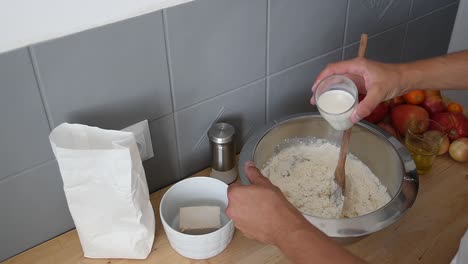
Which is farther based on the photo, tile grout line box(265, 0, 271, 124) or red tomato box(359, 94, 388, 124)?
red tomato box(359, 94, 388, 124)

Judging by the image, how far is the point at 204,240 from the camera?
804mm

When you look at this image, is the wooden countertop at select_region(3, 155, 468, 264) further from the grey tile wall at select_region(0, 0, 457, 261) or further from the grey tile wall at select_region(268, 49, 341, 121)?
the grey tile wall at select_region(268, 49, 341, 121)

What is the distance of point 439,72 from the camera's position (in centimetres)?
88

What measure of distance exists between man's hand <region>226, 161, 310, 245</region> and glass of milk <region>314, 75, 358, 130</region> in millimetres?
165

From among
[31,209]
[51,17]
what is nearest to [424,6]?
[51,17]

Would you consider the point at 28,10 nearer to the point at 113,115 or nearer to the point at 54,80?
the point at 54,80

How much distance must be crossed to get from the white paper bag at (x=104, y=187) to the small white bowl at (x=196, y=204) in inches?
2.2

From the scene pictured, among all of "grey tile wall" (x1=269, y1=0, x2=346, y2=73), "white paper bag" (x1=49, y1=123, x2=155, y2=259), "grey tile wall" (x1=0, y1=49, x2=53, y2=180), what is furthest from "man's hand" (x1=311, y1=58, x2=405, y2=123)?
"grey tile wall" (x1=0, y1=49, x2=53, y2=180)

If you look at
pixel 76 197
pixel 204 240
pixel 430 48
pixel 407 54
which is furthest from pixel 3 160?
pixel 430 48

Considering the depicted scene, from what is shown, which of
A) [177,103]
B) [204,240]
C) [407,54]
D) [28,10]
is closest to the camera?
[28,10]

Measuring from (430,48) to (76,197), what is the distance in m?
1.11

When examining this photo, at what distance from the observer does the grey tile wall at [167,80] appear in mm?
746

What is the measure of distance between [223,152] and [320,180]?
0.21 m

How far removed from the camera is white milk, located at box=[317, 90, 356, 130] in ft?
2.58
